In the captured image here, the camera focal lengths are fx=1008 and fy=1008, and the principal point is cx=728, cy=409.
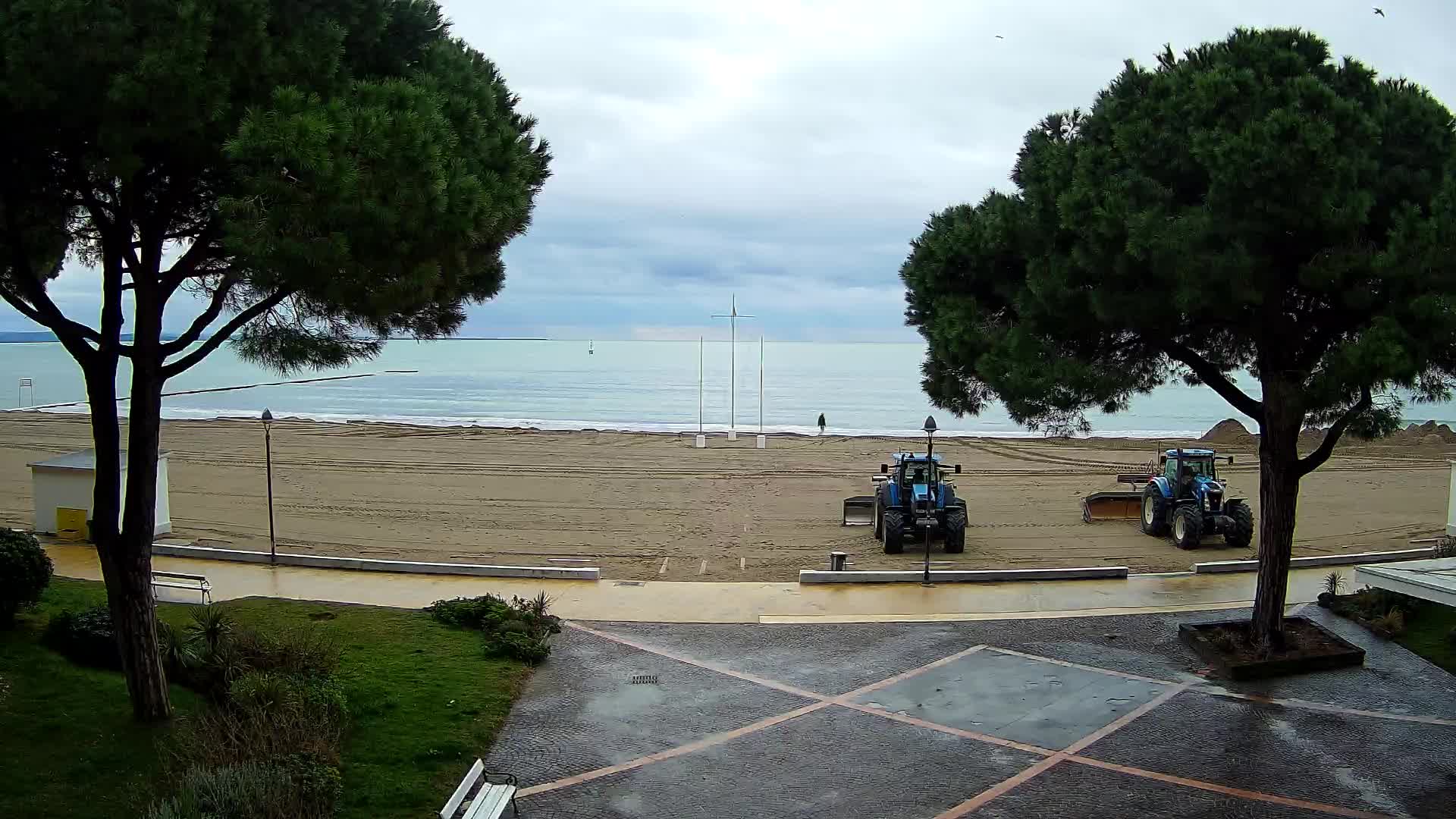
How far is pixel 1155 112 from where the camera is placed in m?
10.0

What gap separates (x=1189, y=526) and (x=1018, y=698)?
1132 centimetres

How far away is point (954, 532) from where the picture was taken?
745 inches

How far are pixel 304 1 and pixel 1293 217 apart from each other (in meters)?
8.31

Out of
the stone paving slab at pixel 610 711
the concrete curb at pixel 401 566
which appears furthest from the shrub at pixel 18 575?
the concrete curb at pixel 401 566

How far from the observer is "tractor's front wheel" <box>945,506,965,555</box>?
1895 centimetres

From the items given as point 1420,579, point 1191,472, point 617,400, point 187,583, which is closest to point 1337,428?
point 1420,579

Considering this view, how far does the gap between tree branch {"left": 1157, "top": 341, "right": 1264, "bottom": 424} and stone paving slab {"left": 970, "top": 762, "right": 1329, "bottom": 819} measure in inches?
181

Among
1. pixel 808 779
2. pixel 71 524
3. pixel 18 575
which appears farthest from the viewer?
pixel 71 524

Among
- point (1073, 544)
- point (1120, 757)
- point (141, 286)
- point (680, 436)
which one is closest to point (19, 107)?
point (141, 286)

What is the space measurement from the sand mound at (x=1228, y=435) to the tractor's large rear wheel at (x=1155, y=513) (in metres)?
26.6

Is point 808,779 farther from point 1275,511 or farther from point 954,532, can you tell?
point 954,532

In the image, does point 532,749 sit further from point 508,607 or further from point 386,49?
point 386,49

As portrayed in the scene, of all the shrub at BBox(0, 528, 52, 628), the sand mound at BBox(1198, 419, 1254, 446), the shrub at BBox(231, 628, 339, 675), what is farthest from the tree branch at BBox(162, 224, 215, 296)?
the sand mound at BBox(1198, 419, 1254, 446)

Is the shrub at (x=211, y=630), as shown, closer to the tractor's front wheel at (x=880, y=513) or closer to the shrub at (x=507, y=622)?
the shrub at (x=507, y=622)
